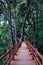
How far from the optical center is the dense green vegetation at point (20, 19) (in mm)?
27781

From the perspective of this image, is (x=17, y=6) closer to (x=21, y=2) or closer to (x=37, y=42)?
(x=21, y=2)

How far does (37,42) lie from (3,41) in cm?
721

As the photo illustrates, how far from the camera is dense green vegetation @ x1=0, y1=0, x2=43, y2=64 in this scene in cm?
2778

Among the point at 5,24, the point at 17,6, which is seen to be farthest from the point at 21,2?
the point at 5,24

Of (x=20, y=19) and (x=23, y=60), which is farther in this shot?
(x=20, y=19)

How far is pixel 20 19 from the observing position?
4059 cm

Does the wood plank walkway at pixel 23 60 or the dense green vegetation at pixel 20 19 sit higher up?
the dense green vegetation at pixel 20 19

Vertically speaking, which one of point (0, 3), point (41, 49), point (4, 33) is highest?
point (0, 3)

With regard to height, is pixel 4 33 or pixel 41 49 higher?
pixel 4 33

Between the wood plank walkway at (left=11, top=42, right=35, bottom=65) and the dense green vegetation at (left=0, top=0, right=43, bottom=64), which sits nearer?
the wood plank walkway at (left=11, top=42, right=35, bottom=65)

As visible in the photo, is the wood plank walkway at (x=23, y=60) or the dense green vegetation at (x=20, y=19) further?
the dense green vegetation at (x=20, y=19)

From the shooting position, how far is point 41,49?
40.8m

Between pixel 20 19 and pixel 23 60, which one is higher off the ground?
pixel 20 19

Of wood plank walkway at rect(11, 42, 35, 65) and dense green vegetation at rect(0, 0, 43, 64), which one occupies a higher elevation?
dense green vegetation at rect(0, 0, 43, 64)
